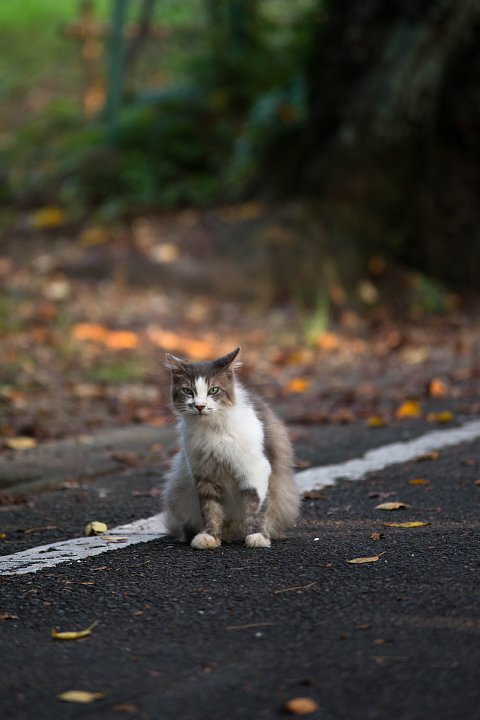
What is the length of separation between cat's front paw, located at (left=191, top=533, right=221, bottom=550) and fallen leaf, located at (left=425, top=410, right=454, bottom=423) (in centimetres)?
331

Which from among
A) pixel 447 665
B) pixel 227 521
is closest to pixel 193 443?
pixel 227 521

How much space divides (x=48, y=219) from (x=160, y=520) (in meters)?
9.71

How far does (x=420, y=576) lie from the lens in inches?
154

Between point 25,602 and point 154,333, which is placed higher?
point 154,333

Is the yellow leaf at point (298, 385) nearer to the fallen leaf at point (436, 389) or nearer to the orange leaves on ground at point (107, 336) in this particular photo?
the fallen leaf at point (436, 389)

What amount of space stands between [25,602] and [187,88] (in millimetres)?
13810

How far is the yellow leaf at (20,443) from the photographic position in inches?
274

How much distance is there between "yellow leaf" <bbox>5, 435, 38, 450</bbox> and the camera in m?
6.96

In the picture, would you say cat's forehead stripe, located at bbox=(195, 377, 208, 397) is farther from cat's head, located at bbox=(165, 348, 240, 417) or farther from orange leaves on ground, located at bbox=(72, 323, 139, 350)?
orange leaves on ground, located at bbox=(72, 323, 139, 350)

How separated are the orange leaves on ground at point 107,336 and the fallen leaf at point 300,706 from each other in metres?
7.48

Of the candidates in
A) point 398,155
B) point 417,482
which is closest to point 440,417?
point 417,482

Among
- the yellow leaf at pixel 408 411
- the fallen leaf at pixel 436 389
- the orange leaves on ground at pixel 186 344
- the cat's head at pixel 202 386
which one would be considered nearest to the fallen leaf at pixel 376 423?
the yellow leaf at pixel 408 411

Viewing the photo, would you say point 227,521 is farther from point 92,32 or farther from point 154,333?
point 92,32

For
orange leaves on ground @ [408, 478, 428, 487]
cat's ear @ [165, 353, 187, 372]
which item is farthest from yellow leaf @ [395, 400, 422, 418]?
cat's ear @ [165, 353, 187, 372]
